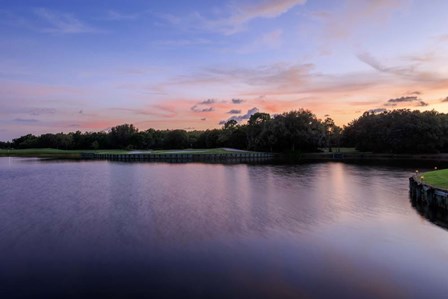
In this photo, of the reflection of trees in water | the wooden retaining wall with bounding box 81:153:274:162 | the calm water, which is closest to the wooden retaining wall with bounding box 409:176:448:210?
the reflection of trees in water

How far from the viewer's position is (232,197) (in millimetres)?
27281

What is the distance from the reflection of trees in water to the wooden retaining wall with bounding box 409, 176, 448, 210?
0.25 metres

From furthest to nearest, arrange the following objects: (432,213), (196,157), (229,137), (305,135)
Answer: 1. (229,137)
2. (305,135)
3. (196,157)
4. (432,213)

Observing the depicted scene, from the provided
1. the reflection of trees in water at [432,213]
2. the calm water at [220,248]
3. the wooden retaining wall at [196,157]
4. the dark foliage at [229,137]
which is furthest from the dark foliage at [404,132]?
the reflection of trees in water at [432,213]

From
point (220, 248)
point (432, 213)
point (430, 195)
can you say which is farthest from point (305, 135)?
point (220, 248)

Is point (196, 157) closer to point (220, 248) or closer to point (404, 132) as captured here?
point (404, 132)

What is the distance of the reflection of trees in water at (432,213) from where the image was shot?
61.5 ft

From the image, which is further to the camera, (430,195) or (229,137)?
(229,137)

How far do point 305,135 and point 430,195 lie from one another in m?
67.7

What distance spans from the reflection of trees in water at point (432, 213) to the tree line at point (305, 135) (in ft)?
198

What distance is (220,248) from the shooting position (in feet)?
46.5

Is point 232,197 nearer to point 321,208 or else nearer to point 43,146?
point 321,208

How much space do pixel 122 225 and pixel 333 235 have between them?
9.93 meters

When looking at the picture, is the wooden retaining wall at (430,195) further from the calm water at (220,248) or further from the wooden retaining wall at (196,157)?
the wooden retaining wall at (196,157)
